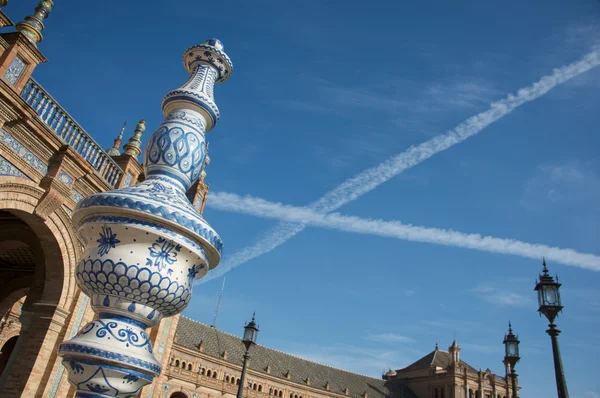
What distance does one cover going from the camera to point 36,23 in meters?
8.82

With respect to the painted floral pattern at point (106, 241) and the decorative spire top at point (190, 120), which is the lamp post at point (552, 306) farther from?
the painted floral pattern at point (106, 241)

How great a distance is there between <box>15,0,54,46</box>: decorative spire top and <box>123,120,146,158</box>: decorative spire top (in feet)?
11.1

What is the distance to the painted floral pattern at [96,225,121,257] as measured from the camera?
2.68 metres

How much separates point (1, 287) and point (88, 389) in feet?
41.7

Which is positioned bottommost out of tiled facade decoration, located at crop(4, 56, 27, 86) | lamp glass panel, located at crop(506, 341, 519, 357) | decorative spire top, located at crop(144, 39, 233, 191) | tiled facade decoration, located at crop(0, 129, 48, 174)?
decorative spire top, located at crop(144, 39, 233, 191)

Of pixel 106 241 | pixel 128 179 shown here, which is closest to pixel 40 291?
pixel 128 179

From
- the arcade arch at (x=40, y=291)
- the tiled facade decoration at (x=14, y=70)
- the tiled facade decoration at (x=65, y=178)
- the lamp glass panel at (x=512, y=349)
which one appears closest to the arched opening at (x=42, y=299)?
the arcade arch at (x=40, y=291)

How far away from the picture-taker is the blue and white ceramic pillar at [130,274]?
2.50 m

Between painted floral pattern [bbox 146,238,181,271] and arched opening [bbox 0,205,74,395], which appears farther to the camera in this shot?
arched opening [bbox 0,205,74,395]

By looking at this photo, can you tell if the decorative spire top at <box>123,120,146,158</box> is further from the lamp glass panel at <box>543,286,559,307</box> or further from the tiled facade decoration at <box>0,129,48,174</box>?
the lamp glass panel at <box>543,286,559,307</box>

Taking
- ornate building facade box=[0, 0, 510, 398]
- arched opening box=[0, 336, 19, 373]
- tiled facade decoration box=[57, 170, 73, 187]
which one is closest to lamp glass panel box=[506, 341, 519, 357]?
ornate building facade box=[0, 0, 510, 398]

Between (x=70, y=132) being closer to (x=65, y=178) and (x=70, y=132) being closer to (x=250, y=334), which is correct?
(x=65, y=178)

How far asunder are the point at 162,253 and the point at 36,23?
8.35m

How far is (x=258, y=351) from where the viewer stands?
149ft
